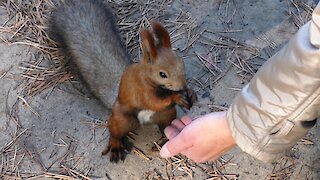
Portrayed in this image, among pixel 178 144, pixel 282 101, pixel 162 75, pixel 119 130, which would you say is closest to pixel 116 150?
pixel 119 130

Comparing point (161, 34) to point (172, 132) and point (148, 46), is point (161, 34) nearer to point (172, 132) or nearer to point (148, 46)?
point (148, 46)

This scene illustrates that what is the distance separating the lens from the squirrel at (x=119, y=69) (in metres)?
1.69

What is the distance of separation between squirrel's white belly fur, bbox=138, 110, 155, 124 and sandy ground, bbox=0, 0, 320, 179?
17 cm

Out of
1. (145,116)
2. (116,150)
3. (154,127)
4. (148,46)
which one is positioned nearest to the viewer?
(148,46)

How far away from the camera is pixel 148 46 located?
5.40ft

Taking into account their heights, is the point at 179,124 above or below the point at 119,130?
above

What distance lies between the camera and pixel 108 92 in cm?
210

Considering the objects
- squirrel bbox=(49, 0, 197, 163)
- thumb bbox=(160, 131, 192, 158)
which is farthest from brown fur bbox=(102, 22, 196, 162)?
thumb bbox=(160, 131, 192, 158)

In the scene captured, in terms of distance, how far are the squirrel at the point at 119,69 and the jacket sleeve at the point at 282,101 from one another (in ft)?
1.32

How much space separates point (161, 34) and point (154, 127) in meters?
0.59

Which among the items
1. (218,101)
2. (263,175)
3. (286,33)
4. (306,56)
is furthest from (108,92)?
(306,56)

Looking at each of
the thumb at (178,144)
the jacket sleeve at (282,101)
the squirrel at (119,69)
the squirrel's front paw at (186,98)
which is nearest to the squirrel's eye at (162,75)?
the squirrel at (119,69)

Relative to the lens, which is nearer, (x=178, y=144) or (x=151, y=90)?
(x=178, y=144)

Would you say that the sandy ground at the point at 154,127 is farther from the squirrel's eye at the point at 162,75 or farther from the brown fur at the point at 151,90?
the squirrel's eye at the point at 162,75
